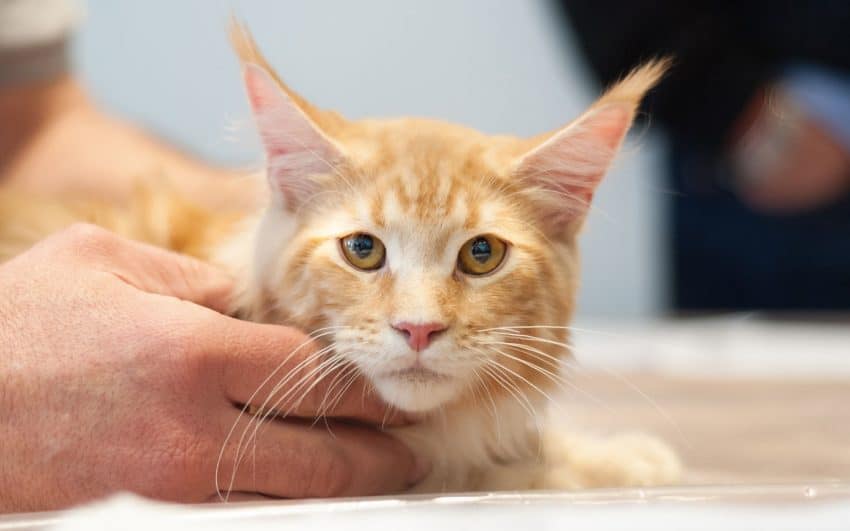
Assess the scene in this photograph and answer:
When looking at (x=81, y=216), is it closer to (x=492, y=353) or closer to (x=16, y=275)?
(x=16, y=275)

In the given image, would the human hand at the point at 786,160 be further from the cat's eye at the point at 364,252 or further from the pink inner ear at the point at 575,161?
the cat's eye at the point at 364,252

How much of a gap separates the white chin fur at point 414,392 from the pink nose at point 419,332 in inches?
1.8

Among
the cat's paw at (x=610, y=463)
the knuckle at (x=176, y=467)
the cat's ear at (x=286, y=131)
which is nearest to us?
the knuckle at (x=176, y=467)

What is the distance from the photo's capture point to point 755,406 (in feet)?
5.15

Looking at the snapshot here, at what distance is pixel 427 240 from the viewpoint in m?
0.92

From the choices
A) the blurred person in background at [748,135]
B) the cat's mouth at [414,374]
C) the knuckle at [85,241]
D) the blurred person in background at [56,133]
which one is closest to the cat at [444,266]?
the cat's mouth at [414,374]

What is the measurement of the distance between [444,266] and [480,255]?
2.0 inches

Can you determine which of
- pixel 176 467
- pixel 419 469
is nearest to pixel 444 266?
pixel 419 469

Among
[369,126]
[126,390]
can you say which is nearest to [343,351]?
[126,390]

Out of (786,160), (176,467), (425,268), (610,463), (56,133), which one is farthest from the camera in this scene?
(786,160)

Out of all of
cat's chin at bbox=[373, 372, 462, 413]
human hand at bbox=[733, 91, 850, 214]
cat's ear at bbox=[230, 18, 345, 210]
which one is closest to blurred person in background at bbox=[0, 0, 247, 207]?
cat's ear at bbox=[230, 18, 345, 210]

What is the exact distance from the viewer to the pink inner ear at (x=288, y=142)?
914 mm

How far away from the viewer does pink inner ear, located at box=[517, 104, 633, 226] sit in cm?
94

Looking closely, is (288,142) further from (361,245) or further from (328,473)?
(328,473)
